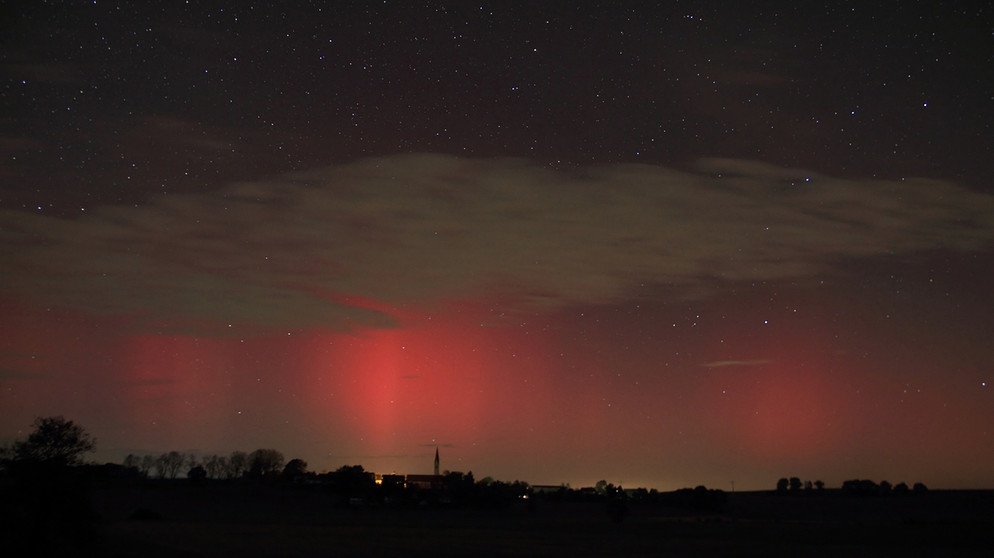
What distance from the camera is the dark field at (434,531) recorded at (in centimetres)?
5569

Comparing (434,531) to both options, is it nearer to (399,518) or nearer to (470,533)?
(470,533)

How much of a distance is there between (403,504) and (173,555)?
7132 centimetres

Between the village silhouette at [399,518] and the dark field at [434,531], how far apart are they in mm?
158

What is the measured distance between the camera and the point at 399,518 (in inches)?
3841

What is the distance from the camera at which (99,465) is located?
42781 millimetres

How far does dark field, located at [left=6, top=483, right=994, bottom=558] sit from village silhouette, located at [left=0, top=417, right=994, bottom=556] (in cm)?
16

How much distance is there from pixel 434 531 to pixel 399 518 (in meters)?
21.5

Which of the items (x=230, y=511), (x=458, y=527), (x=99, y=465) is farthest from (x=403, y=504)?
(x=99, y=465)

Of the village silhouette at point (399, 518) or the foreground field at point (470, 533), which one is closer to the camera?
the village silhouette at point (399, 518)

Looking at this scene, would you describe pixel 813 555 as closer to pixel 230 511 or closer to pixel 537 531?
pixel 537 531

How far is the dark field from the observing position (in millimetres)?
55688

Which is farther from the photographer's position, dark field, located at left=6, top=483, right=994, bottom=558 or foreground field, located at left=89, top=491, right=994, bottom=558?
foreground field, located at left=89, top=491, right=994, bottom=558

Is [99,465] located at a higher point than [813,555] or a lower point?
higher

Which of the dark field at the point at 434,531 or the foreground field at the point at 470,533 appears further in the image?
the foreground field at the point at 470,533
